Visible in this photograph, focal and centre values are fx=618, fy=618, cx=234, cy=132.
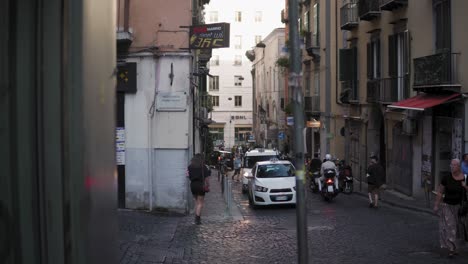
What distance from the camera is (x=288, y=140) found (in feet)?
168

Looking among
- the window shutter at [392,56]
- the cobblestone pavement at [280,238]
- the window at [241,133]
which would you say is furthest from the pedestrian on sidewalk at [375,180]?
the window at [241,133]

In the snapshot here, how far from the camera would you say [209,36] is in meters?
15.9

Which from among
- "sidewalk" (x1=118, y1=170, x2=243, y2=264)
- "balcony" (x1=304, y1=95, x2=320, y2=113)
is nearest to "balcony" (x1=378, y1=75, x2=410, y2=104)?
"sidewalk" (x1=118, y1=170, x2=243, y2=264)

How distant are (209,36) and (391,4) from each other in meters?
9.35

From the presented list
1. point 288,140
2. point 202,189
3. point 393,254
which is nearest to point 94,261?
point 393,254

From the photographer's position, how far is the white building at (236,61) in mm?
82062

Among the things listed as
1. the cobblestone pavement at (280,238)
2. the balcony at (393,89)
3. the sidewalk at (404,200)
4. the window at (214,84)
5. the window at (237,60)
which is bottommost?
the sidewalk at (404,200)

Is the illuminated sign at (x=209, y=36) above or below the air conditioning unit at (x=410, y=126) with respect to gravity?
above

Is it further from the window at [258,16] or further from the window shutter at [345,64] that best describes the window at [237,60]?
the window shutter at [345,64]

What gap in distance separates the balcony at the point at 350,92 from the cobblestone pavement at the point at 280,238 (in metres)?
11.9

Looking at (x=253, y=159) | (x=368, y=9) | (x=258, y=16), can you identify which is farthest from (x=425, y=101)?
(x=258, y=16)

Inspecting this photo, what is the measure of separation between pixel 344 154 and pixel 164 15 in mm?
18577

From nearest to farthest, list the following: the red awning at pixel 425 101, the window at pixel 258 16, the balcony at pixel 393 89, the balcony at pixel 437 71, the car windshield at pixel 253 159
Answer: the balcony at pixel 437 71
the red awning at pixel 425 101
the balcony at pixel 393 89
the car windshield at pixel 253 159
the window at pixel 258 16

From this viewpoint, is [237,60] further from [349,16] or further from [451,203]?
[451,203]
